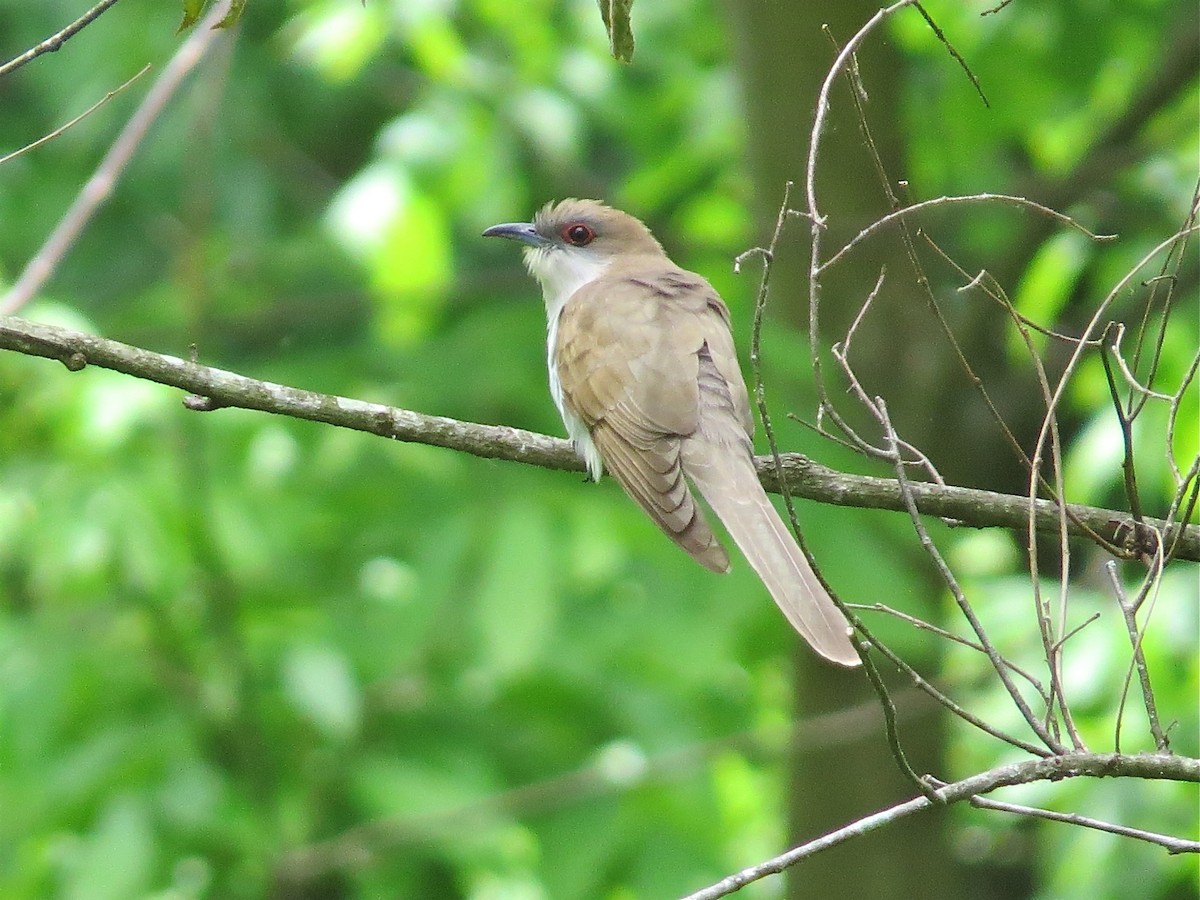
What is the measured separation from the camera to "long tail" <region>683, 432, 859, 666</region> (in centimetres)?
317

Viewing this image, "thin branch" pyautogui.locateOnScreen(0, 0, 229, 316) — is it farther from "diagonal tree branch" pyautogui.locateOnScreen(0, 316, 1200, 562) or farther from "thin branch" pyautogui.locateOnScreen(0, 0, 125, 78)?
"thin branch" pyautogui.locateOnScreen(0, 0, 125, 78)

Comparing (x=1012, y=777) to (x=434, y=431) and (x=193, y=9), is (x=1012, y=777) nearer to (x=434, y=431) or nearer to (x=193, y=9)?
(x=434, y=431)

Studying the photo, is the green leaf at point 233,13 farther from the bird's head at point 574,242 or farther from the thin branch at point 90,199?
the bird's head at point 574,242

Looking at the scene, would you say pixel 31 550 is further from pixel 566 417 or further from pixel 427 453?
pixel 566 417

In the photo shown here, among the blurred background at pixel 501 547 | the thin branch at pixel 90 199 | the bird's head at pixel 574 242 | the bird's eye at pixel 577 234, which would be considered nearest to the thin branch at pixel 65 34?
the thin branch at pixel 90 199

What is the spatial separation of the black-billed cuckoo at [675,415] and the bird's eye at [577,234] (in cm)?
47

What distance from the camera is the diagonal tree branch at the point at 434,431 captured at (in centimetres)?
295

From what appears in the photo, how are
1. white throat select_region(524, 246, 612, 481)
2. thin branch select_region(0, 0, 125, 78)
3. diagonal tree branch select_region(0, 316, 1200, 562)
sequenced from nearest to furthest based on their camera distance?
thin branch select_region(0, 0, 125, 78)
diagonal tree branch select_region(0, 316, 1200, 562)
white throat select_region(524, 246, 612, 481)

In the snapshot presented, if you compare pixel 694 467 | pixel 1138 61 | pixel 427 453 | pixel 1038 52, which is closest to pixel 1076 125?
pixel 1138 61

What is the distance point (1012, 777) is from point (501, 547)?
2528 millimetres

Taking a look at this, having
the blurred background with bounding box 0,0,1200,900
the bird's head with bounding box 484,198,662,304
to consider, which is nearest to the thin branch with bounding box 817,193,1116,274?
the blurred background with bounding box 0,0,1200,900

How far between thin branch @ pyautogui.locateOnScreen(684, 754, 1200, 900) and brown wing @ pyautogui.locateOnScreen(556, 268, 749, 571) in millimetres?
1332

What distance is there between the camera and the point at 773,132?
263 inches

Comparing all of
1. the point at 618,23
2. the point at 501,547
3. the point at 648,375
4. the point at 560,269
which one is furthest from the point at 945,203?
the point at 560,269
